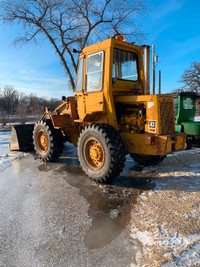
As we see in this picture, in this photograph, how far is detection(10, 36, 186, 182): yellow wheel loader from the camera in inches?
157

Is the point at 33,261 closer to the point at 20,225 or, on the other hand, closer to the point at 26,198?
the point at 20,225

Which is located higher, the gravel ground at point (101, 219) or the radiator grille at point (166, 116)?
the radiator grille at point (166, 116)

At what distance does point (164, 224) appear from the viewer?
2.66m

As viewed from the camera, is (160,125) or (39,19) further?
(39,19)

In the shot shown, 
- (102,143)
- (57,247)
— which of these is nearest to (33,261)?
(57,247)

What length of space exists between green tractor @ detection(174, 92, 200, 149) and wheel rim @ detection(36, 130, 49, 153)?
4.97 metres

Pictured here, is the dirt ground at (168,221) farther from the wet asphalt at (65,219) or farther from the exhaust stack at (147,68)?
the exhaust stack at (147,68)

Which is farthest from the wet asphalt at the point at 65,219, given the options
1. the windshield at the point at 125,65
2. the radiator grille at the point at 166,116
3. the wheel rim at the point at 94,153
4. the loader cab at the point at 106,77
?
the windshield at the point at 125,65

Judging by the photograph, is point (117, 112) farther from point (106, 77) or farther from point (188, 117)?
point (188, 117)

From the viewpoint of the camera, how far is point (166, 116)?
4215 millimetres

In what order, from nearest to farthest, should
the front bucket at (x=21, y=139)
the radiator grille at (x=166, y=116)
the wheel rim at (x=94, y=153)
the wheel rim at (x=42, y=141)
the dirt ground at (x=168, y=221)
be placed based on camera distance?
the dirt ground at (x=168, y=221) < the radiator grille at (x=166, y=116) < the wheel rim at (x=94, y=153) < the wheel rim at (x=42, y=141) < the front bucket at (x=21, y=139)

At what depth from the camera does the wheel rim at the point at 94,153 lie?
4.23 metres

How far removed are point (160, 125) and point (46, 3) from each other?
12.4 meters

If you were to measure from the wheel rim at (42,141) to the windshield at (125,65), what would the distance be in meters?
2.90
